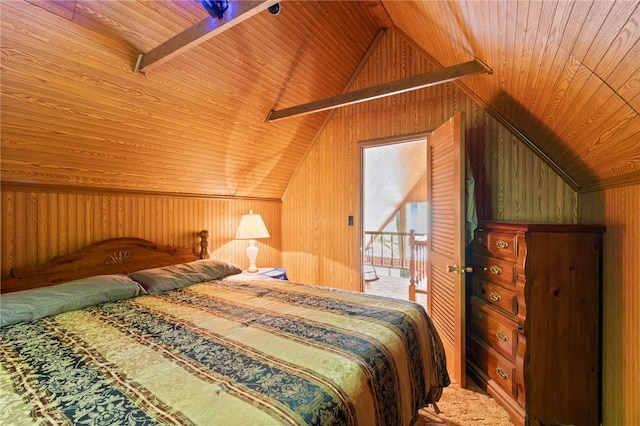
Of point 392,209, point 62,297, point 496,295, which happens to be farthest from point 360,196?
point 392,209

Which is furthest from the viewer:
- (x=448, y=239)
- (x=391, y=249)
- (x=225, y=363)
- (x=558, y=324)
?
(x=391, y=249)

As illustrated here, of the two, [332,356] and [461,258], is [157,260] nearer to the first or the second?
[332,356]

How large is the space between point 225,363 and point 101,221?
6.65 ft

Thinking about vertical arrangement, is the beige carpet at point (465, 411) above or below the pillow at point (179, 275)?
below

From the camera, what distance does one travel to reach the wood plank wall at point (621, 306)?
149 cm

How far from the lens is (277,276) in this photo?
3229 millimetres

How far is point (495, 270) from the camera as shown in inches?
79.4

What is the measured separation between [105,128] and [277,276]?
2.09 m

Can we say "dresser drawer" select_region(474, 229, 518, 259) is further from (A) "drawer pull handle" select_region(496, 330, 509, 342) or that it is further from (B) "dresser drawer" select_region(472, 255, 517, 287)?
(A) "drawer pull handle" select_region(496, 330, 509, 342)

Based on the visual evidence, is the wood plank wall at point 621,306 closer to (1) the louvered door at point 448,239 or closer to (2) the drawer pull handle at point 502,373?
(2) the drawer pull handle at point 502,373

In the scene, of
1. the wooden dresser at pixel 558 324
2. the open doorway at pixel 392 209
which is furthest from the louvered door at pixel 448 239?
the open doorway at pixel 392 209

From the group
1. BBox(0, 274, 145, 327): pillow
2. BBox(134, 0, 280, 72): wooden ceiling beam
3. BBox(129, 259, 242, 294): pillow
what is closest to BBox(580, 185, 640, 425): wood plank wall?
BBox(134, 0, 280, 72): wooden ceiling beam

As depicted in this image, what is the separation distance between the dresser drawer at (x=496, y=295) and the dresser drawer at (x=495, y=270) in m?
0.04

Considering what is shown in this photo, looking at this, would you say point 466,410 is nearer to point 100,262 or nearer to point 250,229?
point 250,229
